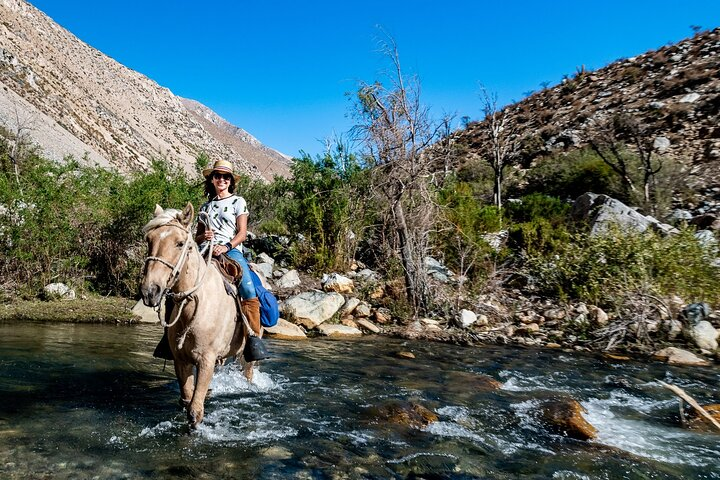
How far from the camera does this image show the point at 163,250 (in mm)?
4004

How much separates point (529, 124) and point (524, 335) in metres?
32.6

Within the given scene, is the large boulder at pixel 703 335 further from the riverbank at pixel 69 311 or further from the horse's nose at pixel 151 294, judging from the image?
the riverbank at pixel 69 311

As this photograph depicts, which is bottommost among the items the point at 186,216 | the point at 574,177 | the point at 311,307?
the point at 311,307

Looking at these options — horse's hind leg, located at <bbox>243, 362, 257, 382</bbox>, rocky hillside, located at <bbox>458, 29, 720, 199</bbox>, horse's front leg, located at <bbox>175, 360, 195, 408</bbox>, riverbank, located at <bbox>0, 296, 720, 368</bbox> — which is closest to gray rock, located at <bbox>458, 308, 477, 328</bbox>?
riverbank, located at <bbox>0, 296, 720, 368</bbox>

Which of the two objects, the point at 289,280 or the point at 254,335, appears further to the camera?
the point at 289,280

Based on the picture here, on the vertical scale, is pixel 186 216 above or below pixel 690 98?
below

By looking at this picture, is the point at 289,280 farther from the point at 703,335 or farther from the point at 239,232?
the point at 703,335

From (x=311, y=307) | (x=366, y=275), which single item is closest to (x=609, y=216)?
(x=366, y=275)

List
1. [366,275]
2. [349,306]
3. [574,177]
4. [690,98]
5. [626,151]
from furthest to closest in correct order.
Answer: [690,98] < [574,177] < [626,151] < [366,275] < [349,306]

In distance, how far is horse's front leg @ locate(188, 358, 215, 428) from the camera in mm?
4664

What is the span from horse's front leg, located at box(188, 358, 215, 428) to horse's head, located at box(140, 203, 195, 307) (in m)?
1.12

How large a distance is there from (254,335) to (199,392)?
1.24 meters

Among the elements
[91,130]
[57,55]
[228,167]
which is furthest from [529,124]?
[57,55]

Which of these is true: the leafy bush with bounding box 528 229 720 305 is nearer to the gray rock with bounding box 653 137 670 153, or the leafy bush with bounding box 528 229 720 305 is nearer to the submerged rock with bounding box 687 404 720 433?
the submerged rock with bounding box 687 404 720 433
